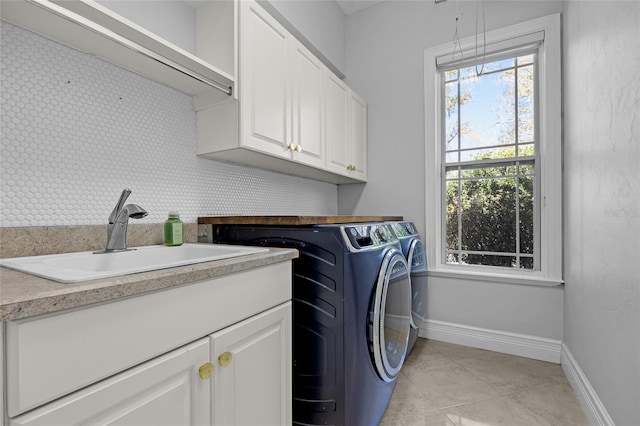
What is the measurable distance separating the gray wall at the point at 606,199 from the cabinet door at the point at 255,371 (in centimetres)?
122

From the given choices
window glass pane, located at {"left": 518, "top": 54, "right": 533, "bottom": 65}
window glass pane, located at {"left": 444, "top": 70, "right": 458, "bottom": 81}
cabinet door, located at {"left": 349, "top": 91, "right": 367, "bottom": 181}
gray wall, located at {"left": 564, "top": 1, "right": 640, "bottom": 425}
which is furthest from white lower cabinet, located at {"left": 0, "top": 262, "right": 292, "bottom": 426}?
window glass pane, located at {"left": 518, "top": 54, "right": 533, "bottom": 65}

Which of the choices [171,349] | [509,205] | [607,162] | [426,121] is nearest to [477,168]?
[509,205]

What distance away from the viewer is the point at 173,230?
1442 millimetres

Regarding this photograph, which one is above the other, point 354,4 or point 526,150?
point 354,4

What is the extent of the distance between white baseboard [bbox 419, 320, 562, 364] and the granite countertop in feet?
7.00

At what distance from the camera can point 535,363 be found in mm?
2113

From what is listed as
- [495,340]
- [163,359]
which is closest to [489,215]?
[495,340]

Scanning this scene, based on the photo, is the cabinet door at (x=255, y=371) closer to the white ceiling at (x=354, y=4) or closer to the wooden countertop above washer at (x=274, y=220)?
the wooden countertop above washer at (x=274, y=220)

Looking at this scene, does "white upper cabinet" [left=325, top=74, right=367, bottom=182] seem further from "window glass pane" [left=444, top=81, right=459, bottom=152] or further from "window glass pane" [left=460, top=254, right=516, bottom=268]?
"window glass pane" [left=460, top=254, right=516, bottom=268]

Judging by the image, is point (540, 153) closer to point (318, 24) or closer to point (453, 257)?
point (453, 257)

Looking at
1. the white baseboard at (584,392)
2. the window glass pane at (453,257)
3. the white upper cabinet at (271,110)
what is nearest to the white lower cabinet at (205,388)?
the white upper cabinet at (271,110)

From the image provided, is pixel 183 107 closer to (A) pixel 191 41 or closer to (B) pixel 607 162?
(A) pixel 191 41

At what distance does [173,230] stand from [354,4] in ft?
8.58

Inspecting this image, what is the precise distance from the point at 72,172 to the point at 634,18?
85.3 inches
